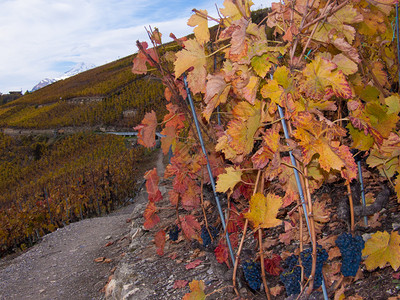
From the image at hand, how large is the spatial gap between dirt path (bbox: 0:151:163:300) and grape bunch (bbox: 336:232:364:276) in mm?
2275

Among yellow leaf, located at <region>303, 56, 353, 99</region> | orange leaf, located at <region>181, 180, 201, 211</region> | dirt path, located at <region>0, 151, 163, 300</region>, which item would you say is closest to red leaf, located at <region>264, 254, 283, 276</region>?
orange leaf, located at <region>181, 180, 201, 211</region>

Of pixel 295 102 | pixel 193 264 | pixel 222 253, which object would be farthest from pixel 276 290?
pixel 295 102

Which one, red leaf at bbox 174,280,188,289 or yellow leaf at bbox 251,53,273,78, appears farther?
red leaf at bbox 174,280,188,289

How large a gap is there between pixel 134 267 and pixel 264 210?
53.2 inches

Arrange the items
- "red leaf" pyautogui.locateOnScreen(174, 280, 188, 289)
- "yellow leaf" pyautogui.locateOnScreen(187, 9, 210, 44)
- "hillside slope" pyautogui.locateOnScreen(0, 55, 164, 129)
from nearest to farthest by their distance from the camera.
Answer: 1. "yellow leaf" pyautogui.locateOnScreen(187, 9, 210, 44)
2. "red leaf" pyautogui.locateOnScreen(174, 280, 188, 289)
3. "hillside slope" pyautogui.locateOnScreen(0, 55, 164, 129)

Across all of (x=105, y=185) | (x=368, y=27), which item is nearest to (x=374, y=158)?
(x=368, y=27)

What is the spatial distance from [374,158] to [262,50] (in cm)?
73

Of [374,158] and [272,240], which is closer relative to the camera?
[374,158]

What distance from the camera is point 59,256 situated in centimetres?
416

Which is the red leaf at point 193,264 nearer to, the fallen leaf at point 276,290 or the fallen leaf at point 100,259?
the fallen leaf at point 276,290

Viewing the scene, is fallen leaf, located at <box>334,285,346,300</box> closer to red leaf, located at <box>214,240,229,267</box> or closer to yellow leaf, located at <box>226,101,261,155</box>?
red leaf, located at <box>214,240,229,267</box>

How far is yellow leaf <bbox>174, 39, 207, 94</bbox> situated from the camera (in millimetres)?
1004

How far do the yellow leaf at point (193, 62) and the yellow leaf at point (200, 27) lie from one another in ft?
0.17

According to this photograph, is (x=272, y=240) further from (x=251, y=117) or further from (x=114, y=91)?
(x=114, y=91)
